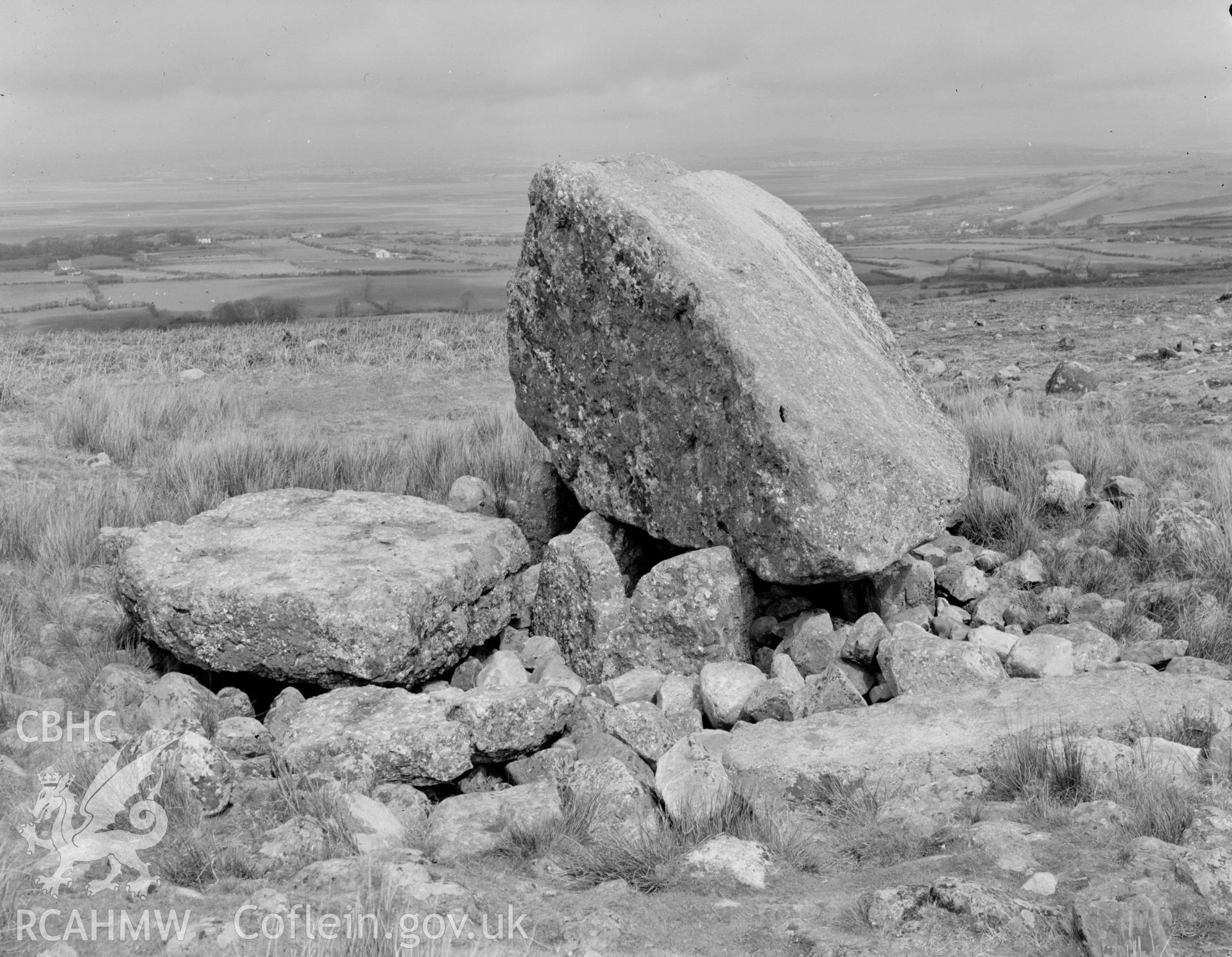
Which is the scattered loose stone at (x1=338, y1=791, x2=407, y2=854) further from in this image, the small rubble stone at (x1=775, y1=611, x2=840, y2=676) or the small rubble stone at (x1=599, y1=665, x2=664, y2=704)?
the small rubble stone at (x1=775, y1=611, x2=840, y2=676)

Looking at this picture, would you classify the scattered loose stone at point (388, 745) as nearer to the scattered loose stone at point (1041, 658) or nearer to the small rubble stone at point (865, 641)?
the small rubble stone at point (865, 641)

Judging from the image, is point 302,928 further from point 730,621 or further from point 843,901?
point 730,621

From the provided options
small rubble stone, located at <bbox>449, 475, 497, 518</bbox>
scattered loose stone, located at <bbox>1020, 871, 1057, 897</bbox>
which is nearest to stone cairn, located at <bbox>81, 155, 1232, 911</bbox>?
small rubble stone, located at <bbox>449, 475, 497, 518</bbox>

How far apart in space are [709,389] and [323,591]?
227 cm

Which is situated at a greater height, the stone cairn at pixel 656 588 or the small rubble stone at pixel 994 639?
the stone cairn at pixel 656 588

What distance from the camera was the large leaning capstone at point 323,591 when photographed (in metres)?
5.20

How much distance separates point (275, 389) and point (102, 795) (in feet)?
34.4

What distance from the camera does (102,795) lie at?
3.45 metres

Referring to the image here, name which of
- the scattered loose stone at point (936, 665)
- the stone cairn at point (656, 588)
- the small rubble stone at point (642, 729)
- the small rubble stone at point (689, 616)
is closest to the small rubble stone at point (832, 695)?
the stone cairn at point (656, 588)

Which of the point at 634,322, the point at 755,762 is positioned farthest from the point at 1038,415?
the point at 755,762

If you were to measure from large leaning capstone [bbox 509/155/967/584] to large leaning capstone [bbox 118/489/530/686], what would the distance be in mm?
982

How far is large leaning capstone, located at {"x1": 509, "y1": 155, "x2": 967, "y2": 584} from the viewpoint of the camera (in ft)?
17.9

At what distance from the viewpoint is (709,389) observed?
566 centimetres

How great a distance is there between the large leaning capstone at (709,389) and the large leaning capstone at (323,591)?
0.98m
